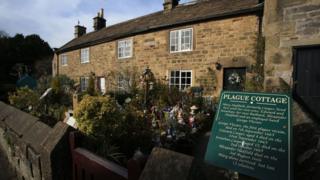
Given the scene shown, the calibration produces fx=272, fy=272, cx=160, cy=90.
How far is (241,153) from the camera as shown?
2.87m

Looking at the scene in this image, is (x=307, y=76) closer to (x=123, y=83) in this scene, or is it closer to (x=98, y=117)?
(x=98, y=117)

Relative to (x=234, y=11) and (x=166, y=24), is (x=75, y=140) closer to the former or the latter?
(x=234, y=11)

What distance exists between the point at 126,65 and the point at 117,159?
14.6m

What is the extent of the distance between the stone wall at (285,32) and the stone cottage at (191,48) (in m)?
1.59

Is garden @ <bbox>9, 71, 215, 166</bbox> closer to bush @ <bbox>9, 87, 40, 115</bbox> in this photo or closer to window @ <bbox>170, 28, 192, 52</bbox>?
bush @ <bbox>9, 87, 40, 115</bbox>

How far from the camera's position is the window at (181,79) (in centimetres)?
1410

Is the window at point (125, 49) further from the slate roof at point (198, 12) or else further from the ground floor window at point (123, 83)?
the ground floor window at point (123, 83)

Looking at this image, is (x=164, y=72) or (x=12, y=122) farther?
(x=164, y=72)

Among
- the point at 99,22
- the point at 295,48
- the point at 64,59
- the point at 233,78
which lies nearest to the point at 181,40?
the point at 233,78

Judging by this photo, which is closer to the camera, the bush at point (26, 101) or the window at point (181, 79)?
the bush at point (26, 101)

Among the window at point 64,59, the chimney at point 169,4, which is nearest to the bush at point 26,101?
the chimney at point 169,4

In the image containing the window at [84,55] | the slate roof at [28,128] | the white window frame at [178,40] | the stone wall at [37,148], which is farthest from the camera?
the window at [84,55]

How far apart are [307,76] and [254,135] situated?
22.5 feet

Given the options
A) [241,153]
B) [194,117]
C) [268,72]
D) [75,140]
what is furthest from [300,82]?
[75,140]
